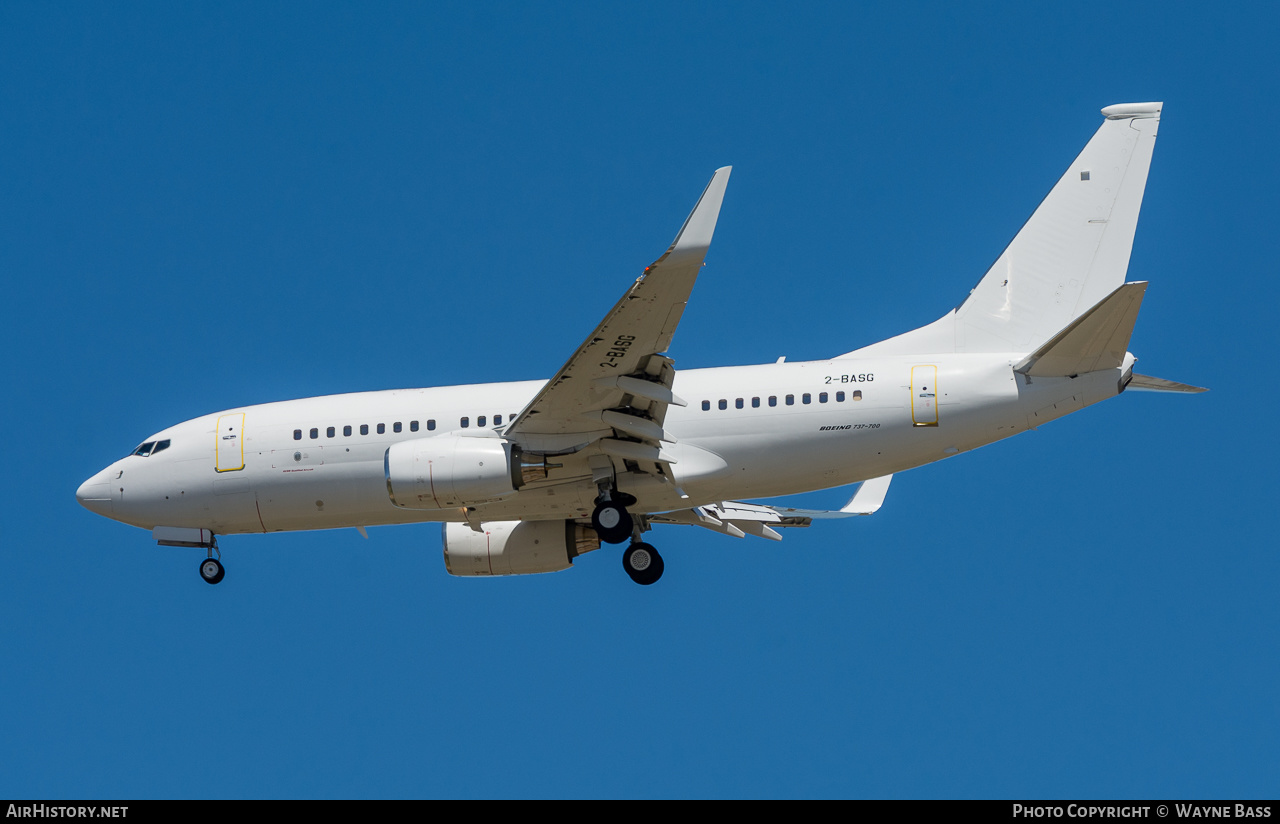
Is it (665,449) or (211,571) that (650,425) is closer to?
(665,449)

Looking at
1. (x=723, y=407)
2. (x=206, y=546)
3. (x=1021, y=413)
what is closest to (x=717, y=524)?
(x=723, y=407)

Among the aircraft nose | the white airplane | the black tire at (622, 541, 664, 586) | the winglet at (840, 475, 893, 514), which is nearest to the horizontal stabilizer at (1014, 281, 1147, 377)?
the white airplane

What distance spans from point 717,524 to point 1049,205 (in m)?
8.79

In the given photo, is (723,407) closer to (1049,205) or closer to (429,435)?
(429,435)

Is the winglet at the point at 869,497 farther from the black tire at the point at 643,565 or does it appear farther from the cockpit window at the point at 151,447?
the cockpit window at the point at 151,447

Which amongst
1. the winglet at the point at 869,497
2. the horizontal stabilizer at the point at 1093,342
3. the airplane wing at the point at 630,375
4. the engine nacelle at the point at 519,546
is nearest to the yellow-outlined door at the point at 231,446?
the engine nacelle at the point at 519,546

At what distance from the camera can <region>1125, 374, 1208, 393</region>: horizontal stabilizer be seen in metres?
25.0

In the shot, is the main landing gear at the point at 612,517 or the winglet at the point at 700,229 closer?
the winglet at the point at 700,229

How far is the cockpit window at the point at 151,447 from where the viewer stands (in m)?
28.0

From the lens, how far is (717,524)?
30.1 m

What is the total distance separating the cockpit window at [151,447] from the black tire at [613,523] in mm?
8538

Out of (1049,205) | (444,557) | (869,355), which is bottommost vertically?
(444,557)

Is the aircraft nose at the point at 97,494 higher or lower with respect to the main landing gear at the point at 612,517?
higher

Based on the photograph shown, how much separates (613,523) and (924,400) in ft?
18.0
